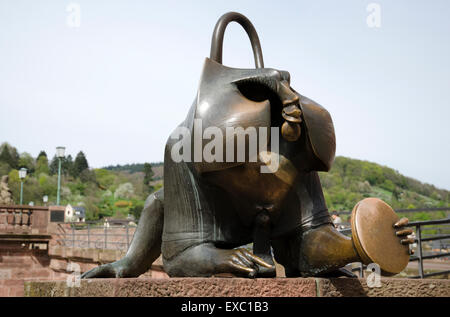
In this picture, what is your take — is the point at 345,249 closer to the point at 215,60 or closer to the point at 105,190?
the point at 215,60

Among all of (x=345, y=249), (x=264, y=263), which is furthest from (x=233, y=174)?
(x=345, y=249)

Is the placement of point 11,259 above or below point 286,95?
below

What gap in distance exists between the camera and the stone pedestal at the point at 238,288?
66.9 inches

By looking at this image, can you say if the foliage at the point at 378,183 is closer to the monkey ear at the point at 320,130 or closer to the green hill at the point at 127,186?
the green hill at the point at 127,186

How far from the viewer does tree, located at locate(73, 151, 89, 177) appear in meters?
77.4

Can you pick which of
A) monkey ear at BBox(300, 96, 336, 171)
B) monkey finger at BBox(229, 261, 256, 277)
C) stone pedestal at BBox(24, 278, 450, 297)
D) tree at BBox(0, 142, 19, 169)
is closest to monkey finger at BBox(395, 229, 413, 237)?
stone pedestal at BBox(24, 278, 450, 297)

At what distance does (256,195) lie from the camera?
1.94 meters

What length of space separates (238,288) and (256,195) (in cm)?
40

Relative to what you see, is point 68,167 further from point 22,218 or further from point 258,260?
point 258,260

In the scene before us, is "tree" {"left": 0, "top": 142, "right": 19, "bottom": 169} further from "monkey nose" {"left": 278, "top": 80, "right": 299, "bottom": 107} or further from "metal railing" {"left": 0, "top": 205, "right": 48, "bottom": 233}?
"monkey nose" {"left": 278, "top": 80, "right": 299, "bottom": 107}

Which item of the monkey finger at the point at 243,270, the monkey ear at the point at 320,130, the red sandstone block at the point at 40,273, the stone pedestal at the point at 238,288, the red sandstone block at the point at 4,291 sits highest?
the monkey ear at the point at 320,130

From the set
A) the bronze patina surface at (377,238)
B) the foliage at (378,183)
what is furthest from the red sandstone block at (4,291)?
the foliage at (378,183)

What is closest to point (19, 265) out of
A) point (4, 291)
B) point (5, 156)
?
point (4, 291)

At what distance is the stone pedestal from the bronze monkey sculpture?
2.6 inches
